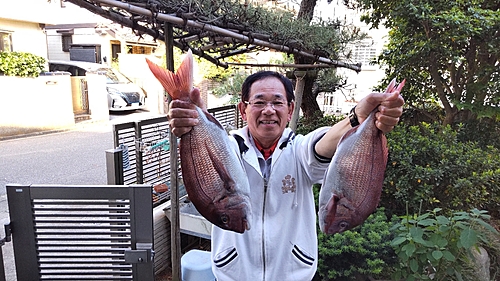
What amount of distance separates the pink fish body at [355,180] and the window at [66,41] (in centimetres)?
2502

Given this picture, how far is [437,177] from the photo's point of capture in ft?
12.8

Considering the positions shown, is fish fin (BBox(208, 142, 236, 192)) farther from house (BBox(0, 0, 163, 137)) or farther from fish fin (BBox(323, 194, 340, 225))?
house (BBox(0, 0, 163, 137))

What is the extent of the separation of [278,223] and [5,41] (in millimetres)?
15401

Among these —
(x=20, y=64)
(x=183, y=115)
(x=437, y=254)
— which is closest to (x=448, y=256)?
(x=437, y=254)

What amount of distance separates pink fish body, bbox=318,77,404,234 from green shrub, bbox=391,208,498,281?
1.57 metres

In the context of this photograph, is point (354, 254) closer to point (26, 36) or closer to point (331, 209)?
point (331, 209)

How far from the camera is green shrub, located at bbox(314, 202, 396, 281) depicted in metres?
3.13

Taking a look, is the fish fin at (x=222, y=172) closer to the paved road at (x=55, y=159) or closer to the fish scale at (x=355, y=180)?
the fish scale at (x=355, y=180)

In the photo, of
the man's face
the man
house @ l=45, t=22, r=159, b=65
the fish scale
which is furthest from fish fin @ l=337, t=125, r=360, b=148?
house @ l=45, t=22, r=159, b=65

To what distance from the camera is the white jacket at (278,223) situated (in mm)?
1707

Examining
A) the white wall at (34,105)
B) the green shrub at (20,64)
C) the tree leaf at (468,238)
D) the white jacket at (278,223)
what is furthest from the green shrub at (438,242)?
the green shrub at (20,64)

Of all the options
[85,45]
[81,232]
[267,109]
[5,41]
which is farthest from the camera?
[85,45]

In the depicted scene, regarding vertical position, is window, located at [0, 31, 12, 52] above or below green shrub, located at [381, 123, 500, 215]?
above

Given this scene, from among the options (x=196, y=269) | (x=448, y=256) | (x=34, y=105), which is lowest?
(x=196, y=269)
